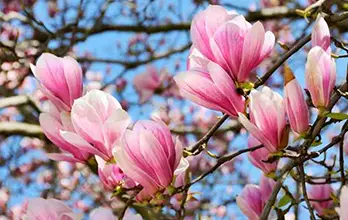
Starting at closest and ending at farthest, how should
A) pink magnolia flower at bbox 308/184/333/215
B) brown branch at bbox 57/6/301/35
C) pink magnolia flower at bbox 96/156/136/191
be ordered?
pink magnolia flower at bbox 96/156/136/191 < pink magnolia flower at bbox 308/184/333/215 < brown branch at bbox 57/6/301/35

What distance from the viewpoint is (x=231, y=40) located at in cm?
98

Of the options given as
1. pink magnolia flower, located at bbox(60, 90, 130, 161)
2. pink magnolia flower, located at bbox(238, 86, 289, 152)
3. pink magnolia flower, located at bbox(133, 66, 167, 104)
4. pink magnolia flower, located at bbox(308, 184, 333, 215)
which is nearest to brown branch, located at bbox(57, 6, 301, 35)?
pink magnolia flower, located at bbox(133, 66, 167, 104)

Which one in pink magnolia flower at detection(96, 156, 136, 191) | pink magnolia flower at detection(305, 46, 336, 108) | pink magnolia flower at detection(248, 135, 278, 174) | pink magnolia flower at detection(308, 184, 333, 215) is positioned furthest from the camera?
pink magnolia flower at detection(308, 184, 333, 215)

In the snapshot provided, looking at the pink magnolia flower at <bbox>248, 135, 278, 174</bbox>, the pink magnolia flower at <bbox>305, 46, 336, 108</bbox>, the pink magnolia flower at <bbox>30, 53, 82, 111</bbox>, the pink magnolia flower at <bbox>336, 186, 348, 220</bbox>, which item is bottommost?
the pink magnolia flower at <bbox>248, 135, 278, 174</bbox>

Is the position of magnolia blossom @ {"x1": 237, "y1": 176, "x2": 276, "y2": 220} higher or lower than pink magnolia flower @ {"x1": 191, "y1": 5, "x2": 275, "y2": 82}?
lower

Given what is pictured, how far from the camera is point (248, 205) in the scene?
47.6 inches

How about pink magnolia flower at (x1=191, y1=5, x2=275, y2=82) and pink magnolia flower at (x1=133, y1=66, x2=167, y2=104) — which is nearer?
pink magnolia flower at (x1=191, y1=5, x2=275, y2=82)

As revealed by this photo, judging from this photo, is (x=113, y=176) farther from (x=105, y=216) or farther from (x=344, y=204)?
(x=344, y=204)

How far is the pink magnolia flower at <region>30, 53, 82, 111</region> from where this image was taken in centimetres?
108

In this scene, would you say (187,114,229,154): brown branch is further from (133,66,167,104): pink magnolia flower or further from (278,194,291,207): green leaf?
(133,66,167,104): pink magnolia flower

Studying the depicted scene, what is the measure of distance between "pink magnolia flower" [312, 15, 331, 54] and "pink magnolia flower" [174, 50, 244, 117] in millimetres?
140

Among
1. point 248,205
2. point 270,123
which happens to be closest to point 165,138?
point 270,123

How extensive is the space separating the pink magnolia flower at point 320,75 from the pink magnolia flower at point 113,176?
0.32 metres

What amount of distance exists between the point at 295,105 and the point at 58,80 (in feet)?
1.30
